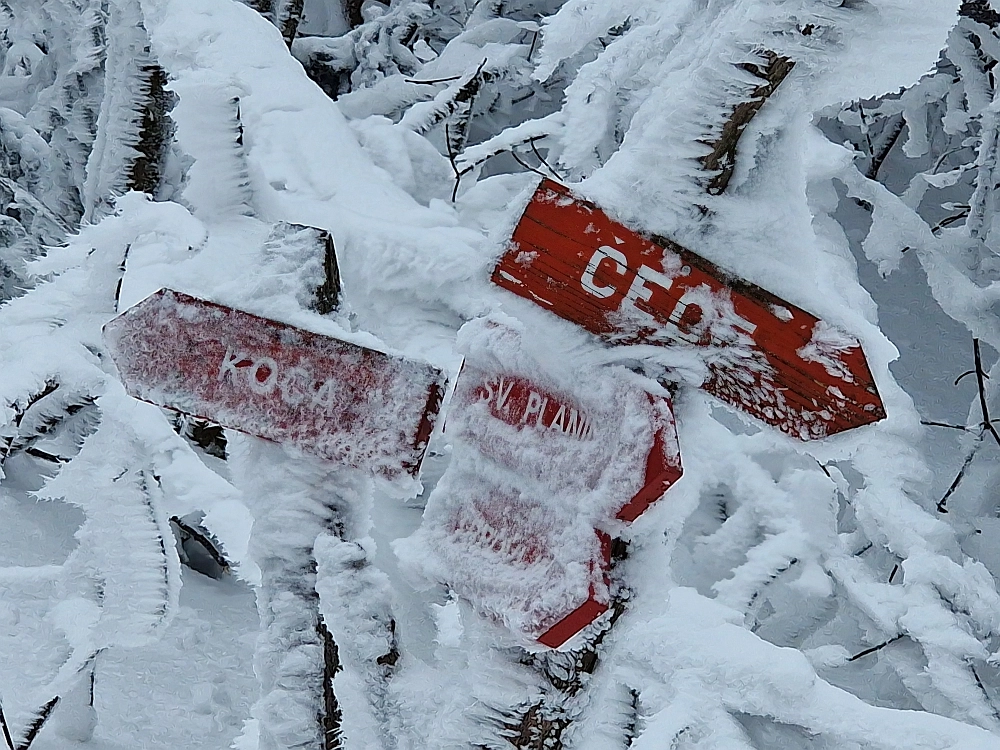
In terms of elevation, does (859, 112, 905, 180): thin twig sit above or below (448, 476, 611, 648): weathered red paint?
below

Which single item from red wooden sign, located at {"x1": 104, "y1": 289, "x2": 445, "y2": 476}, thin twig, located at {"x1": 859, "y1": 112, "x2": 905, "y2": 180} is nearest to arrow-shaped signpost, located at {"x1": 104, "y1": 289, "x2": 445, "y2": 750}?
red wooden sign, located at {"x1": 104, "y1": 289, "x2": 445, "y2": 476}

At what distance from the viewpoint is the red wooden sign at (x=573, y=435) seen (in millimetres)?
581

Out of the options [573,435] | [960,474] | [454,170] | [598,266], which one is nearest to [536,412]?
[573,435]

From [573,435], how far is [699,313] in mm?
143

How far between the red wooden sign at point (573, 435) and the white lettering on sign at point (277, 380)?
0.37 ft

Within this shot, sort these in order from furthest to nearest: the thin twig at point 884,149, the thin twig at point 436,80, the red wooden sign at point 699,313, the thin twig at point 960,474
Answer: the thin twig at point 884,149 → the thin twig at point 436,80 → the thin twig at point 960,474 → the red wooden sign at point 699,313

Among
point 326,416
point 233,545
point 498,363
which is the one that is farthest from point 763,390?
point 233,545

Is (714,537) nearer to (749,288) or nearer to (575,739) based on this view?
(575,739)

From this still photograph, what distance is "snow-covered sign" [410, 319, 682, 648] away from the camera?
0.59 m

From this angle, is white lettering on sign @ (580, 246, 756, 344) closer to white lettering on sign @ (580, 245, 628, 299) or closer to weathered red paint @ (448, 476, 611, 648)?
white lettering on sign @ (580, 245, 628, 299)

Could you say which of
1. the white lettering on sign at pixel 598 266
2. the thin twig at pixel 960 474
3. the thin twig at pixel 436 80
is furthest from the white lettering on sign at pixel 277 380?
the thin twig at pixel 436 80

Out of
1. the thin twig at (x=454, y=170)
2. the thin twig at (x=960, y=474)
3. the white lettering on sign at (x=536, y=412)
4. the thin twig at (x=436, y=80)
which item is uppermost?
the white lettering on sign at (x=536, y=412)

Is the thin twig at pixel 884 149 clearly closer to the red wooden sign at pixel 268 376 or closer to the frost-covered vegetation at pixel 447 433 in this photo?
the frost-covered vegetation at pixel 447 433

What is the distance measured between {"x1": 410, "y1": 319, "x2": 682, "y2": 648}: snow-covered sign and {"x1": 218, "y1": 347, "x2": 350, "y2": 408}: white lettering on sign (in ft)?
0.37
